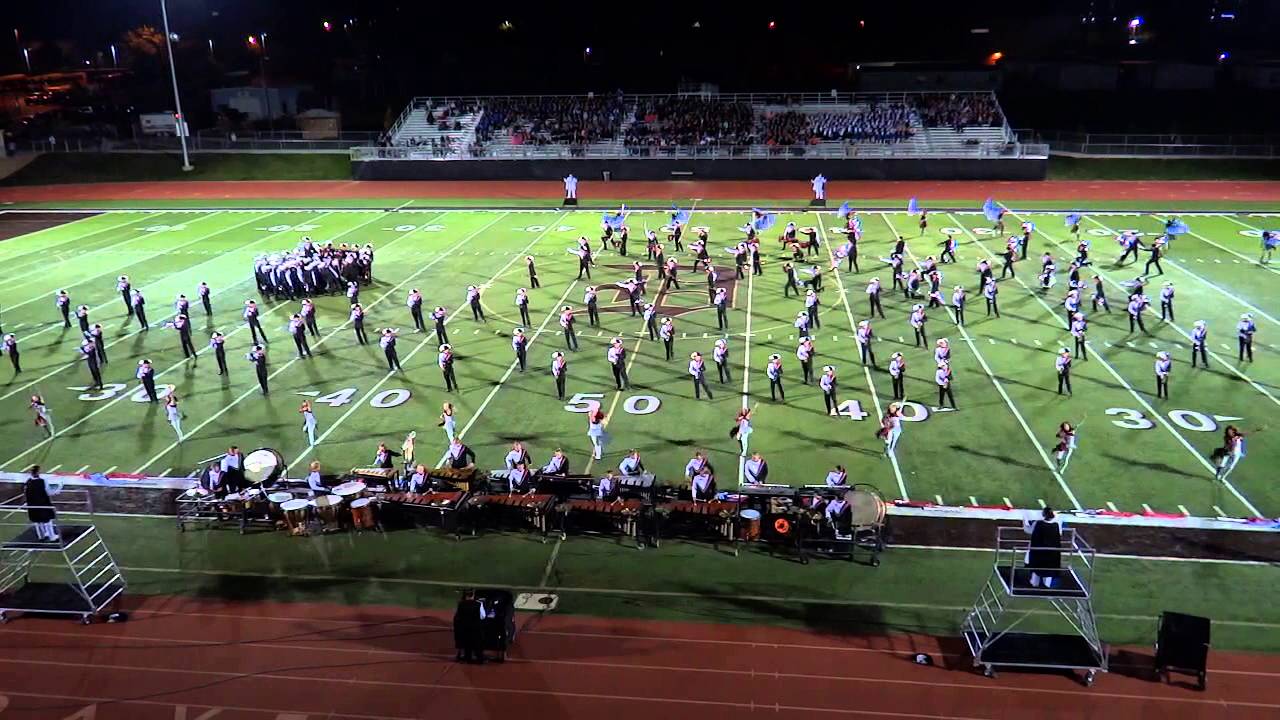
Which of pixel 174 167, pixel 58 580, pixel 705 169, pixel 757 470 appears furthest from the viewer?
pixel 174 167

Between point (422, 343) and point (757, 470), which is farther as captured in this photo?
point (422, 343)

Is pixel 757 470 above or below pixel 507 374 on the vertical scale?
above

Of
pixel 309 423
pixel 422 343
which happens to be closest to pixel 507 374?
pixel 422 343

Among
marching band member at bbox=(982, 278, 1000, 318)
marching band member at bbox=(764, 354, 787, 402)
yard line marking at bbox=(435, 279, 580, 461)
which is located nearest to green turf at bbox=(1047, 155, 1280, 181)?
marching band member at bbox=(982, 278, 1000, 318)

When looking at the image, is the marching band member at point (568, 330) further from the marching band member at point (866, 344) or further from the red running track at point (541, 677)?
the red running track at point (541, 677)

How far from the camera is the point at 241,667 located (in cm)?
1037

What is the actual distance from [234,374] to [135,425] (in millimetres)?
3091

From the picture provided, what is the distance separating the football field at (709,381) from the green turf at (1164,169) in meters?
14.5

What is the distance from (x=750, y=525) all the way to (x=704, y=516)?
0.65 metres

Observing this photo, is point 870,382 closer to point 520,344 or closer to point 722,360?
point 722,360

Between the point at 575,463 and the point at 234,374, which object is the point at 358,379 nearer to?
the point at 234,374

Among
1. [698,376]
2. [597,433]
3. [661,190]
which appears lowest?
[597,433]

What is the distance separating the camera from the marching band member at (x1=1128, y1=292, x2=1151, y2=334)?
856 inches

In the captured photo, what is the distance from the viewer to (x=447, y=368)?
1905cm
